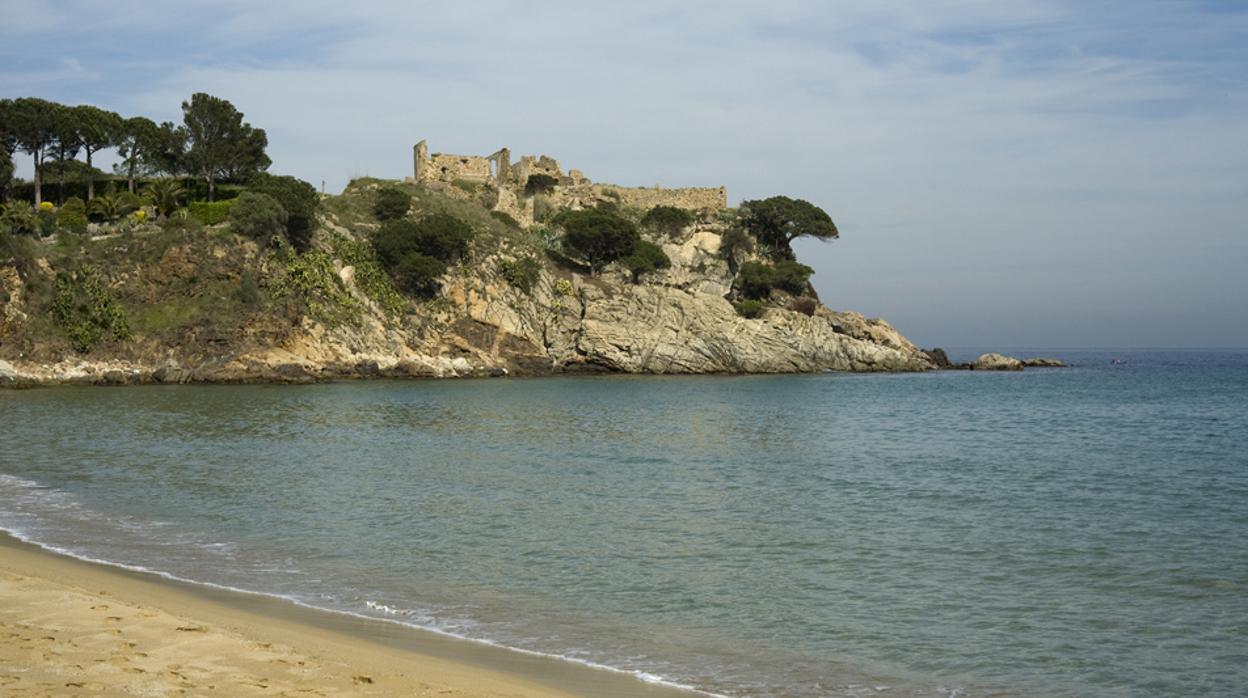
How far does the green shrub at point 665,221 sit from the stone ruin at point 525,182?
569cm

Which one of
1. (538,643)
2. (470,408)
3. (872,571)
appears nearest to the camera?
(538,643)

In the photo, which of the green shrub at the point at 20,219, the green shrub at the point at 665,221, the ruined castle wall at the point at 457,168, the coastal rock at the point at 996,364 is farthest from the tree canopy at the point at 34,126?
the coastal rock at the point at 996,364

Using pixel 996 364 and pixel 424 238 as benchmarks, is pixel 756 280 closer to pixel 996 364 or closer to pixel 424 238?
pixel 996 364

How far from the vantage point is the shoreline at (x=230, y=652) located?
669 cm

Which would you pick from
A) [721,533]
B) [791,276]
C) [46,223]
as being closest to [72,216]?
[46,223]

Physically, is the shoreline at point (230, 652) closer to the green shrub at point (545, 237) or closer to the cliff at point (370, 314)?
the cliff at point (370, 314)

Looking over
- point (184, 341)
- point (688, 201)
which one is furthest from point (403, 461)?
point (688, 201)

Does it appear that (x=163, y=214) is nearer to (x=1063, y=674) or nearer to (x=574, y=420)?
(x=574, y=420)

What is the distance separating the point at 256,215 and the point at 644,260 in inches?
1004

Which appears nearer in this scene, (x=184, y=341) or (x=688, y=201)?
(x=184, y=341)

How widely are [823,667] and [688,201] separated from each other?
247 feet

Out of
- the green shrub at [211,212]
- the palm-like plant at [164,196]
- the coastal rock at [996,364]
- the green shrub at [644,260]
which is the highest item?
the palm-like plant at [164,196]

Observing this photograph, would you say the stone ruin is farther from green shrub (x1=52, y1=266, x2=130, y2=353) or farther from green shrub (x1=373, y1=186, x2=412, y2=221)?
green shrub (x1=52, y1=266, x2=130, y2=353)

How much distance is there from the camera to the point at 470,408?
36.8 m
